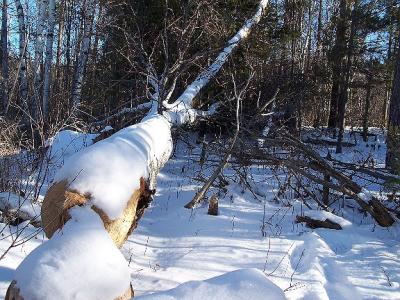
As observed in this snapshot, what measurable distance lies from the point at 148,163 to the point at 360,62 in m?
12.4

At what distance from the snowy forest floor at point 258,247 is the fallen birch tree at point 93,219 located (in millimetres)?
410

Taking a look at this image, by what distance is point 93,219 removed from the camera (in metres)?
2.83

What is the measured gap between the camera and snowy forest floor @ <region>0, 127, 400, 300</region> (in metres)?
3.55

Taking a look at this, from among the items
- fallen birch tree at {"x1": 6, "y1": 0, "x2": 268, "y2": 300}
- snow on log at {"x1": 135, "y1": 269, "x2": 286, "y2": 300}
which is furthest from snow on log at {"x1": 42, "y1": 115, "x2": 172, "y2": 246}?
snow on log at {"x1": 135, "y1": 269, "x2": 286, "y2": 300}

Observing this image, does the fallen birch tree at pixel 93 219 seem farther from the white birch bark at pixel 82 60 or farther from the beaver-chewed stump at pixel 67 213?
the white birch bark at pixel 82 60

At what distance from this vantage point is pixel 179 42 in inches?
304

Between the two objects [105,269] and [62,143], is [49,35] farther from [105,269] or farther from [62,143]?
[105,269]

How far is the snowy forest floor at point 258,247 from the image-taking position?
3.55 meters

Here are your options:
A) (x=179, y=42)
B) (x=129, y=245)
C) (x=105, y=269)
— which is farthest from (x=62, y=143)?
(x=105, y=269)

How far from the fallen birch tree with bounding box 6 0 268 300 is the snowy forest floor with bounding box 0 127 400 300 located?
0.41 m

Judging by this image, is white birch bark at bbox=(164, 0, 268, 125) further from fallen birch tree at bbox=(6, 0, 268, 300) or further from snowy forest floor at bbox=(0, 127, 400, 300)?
fallen birch tree at bbox=(6, 0, 268, 300)

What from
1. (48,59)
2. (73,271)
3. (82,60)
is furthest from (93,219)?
(48,59)

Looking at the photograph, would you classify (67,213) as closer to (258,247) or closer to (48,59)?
(258,247)

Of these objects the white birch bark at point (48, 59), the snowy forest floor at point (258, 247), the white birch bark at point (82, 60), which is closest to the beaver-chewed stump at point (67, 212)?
the snowy forest floor at point (258, 247)
